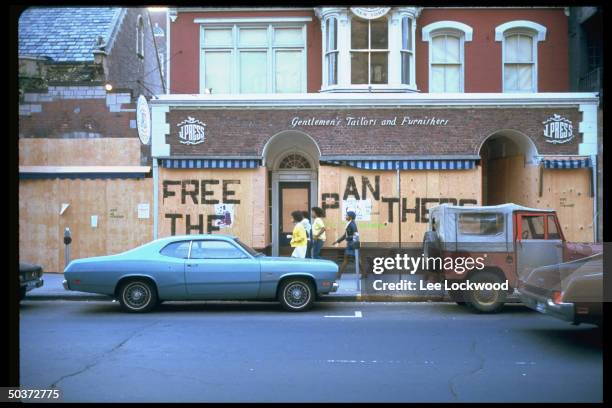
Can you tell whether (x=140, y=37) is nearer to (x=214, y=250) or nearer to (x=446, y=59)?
(x=446, y=59)

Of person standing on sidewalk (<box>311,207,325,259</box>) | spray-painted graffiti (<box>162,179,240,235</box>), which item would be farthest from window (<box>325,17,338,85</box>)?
person standing on sidewalk (<box>311,207,325,259</box>)

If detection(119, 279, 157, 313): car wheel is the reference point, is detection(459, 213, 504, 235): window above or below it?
above

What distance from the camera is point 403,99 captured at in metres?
17.1

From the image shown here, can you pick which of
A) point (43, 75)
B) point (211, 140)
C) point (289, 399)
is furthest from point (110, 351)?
point (43, 75)

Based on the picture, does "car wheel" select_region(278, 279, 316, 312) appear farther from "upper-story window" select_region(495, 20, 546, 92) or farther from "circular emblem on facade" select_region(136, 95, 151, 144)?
"upper-story window" select_region(495, 20, 546, 92)

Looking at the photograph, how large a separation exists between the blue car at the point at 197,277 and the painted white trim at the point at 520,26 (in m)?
10.5

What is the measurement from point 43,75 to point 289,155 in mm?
8099

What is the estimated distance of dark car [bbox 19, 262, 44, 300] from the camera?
1152 cm

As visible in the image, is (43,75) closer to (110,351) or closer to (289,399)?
(110,351)

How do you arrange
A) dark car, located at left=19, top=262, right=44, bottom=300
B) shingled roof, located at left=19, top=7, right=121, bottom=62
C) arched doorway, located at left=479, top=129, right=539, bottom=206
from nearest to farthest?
1. dark car, located at left=19, top=262, right=44, bottom=300
2. arched doorway, located at left=479, top=129, right=539, bottom=206
3. shingled roof, located at left=19, top=7, right=121, bottom=62

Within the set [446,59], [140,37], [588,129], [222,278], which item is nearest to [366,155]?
[446,59]

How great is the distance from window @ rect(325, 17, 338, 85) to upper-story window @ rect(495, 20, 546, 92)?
189 inches

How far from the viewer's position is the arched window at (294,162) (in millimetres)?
19016

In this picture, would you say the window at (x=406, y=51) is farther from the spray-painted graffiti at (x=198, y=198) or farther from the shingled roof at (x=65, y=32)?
the shingled roof at (x=65, y=32)
